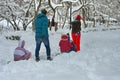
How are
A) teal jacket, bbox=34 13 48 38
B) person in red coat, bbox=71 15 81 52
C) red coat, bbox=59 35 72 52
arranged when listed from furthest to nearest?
person in red coat, bbox=71 15 81 52
red coat, bbox=59 35 72 52
teal jacket, bbox=34 13 48 38

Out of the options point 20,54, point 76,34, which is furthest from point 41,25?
point 76,34

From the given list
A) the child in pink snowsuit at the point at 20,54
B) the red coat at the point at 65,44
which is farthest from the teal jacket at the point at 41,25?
the red coat at the point at 65,44

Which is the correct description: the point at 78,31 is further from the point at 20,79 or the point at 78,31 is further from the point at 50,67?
the point at 20,79

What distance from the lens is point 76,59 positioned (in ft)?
38.2

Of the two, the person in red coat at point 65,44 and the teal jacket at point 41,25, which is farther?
the person in red coat at point 65,44

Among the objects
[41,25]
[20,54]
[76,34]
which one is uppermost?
[41,25]

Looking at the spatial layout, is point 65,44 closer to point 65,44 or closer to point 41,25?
point 65,44

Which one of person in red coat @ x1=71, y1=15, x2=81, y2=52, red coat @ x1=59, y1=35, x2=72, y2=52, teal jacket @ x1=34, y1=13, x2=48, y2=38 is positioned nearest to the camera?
teal jacket @ x1=34, y1=13, x2=48, y2=38

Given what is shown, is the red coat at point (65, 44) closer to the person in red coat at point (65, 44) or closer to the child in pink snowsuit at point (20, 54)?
the person in red coat at point (65, 44)

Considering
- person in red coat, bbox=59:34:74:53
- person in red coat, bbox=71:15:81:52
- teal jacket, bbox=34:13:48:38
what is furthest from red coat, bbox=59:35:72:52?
teal jacket, bbox=34:13:48:38

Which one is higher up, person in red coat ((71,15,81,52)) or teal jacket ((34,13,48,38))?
teal jacket ((34,13,48,38))

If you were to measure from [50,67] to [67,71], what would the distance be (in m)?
0.94

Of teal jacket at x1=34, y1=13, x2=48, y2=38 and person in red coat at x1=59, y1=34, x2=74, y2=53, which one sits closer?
teal jacket at x1=34, y1=13, x2=48, y2=38

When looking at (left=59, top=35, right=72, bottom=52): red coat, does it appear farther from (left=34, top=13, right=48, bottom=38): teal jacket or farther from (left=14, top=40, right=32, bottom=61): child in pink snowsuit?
(left=14, top=40, right=32, bottom=61): child in pink snowsuit
